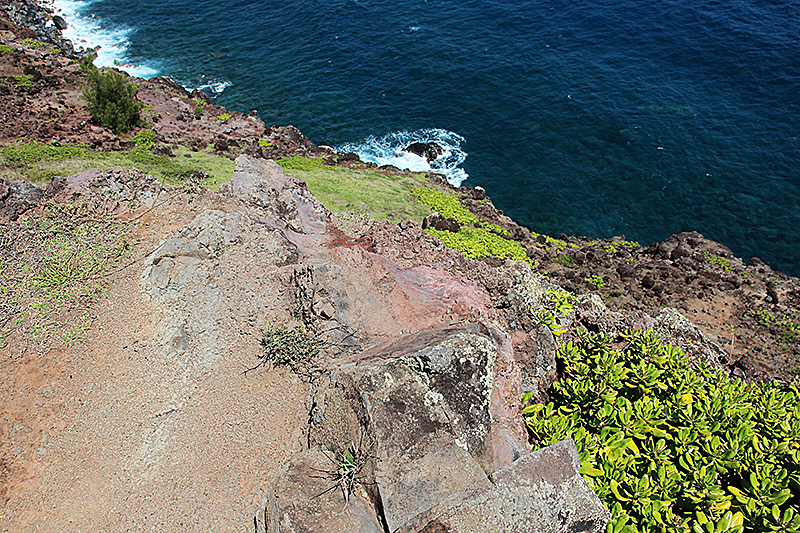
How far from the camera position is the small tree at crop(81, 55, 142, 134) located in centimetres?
2952

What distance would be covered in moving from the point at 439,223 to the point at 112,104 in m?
21.3

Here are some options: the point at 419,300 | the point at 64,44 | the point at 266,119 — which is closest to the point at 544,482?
the point at 419,300

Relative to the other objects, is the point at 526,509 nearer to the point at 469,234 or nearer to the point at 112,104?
the point at 469,234

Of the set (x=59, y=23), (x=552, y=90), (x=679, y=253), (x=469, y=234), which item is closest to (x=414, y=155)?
(x=552, y=90)

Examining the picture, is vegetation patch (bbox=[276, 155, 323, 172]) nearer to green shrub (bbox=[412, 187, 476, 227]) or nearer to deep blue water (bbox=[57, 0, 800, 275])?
green shrub (bbox=[412, 187, 476, 227])

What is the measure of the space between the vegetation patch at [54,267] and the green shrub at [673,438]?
11441 mm

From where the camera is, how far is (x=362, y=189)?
27.9m

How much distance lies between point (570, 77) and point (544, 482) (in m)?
46.0

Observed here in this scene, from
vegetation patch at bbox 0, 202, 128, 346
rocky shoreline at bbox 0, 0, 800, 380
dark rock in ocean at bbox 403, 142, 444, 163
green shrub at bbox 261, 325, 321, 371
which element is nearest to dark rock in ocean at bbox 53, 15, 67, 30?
rocky shoreline at bbox 0, 0, 800, 380

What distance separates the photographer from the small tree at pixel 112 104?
96.8 feet

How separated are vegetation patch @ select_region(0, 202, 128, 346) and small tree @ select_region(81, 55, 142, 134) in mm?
16028

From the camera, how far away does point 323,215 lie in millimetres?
20000

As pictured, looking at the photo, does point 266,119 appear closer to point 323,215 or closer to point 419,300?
point 323,215

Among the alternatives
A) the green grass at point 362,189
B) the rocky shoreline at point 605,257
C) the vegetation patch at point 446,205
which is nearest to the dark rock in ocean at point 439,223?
the green grass at point 362,189
